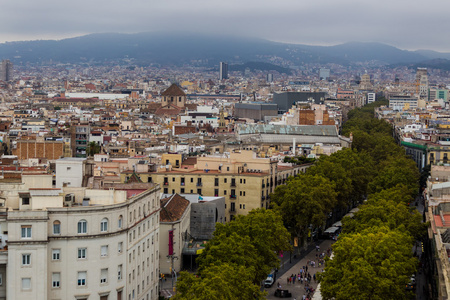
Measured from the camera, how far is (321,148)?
108 meters

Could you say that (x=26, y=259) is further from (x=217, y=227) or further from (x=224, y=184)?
(x=224, y=184)

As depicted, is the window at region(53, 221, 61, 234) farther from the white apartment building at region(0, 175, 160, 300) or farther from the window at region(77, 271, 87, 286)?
the window at region(77, 271, 87, 286)

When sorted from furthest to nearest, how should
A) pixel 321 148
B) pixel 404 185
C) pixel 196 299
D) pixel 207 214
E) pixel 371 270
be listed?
pixel 321 148 → pixel 404 185 → pixel 207 214 → pixel 371 270 → pixel 196 299

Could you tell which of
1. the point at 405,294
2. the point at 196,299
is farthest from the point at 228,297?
the point at 405,294

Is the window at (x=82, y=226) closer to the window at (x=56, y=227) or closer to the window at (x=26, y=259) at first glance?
the window at (x=56, y=227)

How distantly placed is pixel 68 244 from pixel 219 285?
7138 millimetres

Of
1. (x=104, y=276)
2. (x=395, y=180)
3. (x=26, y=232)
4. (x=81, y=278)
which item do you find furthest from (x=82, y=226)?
(x=395, y=180)

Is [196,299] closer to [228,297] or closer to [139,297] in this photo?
[228,297]

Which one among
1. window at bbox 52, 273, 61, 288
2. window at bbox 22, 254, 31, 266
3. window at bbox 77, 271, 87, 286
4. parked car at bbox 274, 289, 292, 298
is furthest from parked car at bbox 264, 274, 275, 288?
window at bbox 22, 254, 31, 266

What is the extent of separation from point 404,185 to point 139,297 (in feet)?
131

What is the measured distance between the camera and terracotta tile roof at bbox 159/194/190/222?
58875 millimetres

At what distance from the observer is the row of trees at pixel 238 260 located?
41531mm

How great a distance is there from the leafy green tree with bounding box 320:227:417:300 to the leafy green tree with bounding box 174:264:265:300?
4341mm

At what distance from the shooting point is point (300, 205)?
2734 inches
